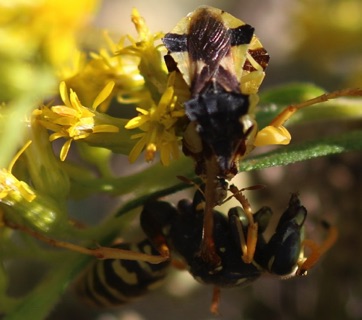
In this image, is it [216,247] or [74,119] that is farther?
[216,247]

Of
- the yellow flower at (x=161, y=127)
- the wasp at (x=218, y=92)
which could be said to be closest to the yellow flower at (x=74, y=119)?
the yellow flower at (x=161, y=127)

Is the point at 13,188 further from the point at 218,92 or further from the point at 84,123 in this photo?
the point at 218,92

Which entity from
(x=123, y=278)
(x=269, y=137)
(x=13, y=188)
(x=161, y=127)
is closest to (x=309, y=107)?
(x=269, y=137)

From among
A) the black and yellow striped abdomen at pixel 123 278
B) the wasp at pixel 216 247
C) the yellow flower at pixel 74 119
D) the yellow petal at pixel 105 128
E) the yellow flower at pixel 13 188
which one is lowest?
the black and yellow striped abdomen at pixel 123 278

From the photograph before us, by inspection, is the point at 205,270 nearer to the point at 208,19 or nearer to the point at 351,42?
the point at 208,19

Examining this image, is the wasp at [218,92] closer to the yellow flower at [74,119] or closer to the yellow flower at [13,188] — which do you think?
the yellow flower at [74,119]

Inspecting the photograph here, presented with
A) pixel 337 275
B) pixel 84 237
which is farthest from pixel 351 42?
pixel 84 237
